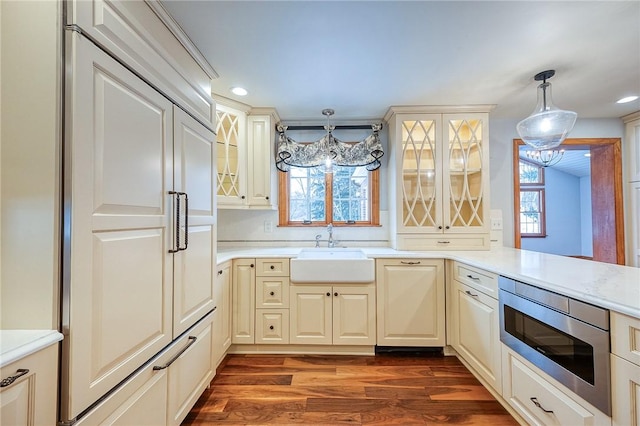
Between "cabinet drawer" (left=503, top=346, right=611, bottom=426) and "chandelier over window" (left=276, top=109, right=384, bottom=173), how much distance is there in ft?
6.24

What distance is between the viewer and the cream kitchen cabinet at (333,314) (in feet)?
7.43

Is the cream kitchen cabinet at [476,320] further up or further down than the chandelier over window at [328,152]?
further down

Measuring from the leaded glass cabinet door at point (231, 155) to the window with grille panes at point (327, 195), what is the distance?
1.91 ft

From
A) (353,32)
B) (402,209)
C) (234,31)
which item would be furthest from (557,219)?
(234,31)

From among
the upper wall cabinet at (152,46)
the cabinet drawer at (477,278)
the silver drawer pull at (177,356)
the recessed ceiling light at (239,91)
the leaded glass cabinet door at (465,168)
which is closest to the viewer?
the upper wall cabinet at (152,46)

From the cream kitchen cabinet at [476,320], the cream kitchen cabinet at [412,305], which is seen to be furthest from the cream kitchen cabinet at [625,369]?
the cream kitchen cabinet at [412,305]

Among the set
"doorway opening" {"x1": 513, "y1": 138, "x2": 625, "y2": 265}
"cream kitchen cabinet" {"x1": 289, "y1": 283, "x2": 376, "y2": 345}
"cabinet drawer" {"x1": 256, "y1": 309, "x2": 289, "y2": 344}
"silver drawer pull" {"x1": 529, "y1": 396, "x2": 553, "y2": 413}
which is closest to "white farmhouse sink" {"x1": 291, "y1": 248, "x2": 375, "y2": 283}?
"cream kitchen cabinet" {"x1": 289, "y1": 283, "x2": 376, "y2": 345}

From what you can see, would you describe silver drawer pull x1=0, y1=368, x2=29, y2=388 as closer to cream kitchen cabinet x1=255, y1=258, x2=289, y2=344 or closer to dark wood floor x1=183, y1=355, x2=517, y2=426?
dark wood floor x1=183, y1=355, x2=517, y2=426

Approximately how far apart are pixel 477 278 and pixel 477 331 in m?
0.38

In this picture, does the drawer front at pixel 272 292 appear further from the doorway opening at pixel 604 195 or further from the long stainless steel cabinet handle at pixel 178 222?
the doorway opening at pixel 604 195

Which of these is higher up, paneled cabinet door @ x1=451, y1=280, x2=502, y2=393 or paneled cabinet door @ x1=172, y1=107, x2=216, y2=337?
paneled cabinet door @ x1=172, y1=107, x2=216, y2=337

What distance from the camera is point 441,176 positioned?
2590 millimetres

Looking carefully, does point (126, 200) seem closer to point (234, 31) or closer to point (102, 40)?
point (102, 40)

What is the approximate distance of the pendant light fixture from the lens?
6.37 feet
